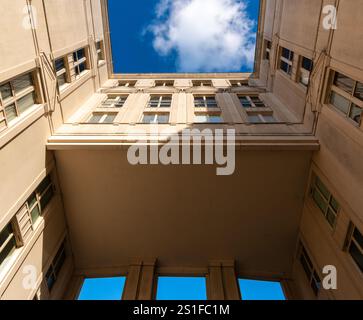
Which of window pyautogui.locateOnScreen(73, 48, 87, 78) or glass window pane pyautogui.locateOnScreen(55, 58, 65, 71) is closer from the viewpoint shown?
glass window pane pyautogui.locateOnScreen(55, 58, 65, 71)

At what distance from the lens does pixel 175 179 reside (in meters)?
12.6

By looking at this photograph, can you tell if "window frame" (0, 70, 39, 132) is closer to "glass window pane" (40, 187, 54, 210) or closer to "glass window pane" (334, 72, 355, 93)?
"glass window pane" (40, 187, 54, 210)

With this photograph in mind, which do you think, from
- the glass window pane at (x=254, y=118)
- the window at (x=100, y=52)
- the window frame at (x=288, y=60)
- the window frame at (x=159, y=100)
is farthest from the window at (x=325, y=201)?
the window at (x=100, y=52)

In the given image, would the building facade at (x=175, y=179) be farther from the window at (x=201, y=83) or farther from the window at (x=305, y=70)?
the window at (x=201, y=83)

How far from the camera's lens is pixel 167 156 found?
1214cm

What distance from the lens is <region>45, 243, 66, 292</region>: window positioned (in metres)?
12.6

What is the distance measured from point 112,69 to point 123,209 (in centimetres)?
1586

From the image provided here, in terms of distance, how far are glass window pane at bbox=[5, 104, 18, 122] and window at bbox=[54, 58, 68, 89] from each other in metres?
4.44

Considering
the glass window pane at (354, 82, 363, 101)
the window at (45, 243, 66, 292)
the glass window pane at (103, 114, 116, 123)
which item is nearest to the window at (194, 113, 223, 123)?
the glass window pane at (103, 114, 116, 123)

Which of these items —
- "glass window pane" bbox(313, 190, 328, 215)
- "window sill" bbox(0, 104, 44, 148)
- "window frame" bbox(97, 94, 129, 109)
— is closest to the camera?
"window sill" bbox(0, 104, 44, 148)

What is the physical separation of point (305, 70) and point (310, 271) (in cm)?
1067

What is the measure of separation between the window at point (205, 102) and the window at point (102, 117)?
5563 mm
